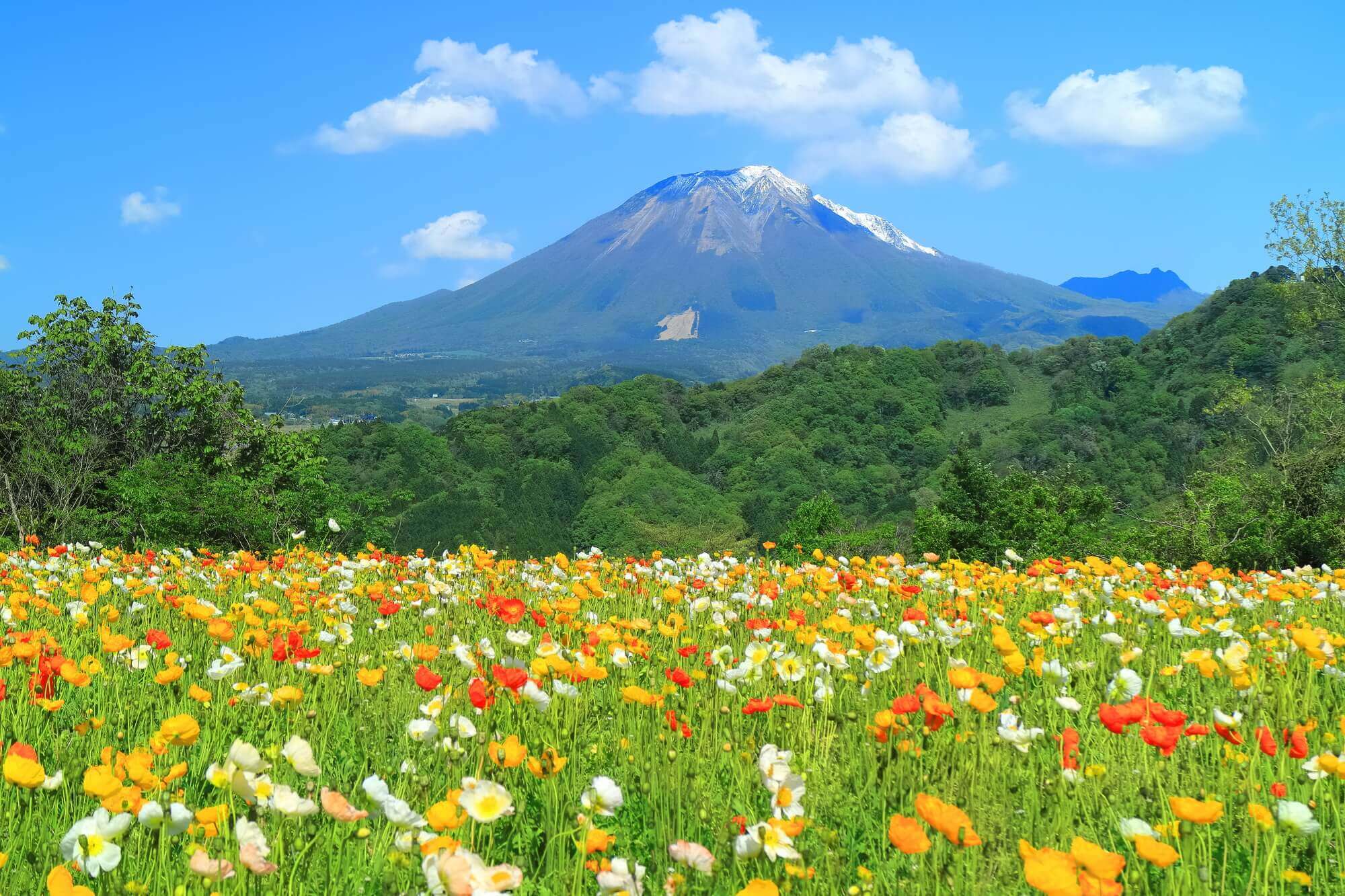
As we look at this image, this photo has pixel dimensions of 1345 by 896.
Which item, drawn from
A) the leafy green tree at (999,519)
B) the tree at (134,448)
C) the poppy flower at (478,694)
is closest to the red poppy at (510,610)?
the poppy flower at (478,694)

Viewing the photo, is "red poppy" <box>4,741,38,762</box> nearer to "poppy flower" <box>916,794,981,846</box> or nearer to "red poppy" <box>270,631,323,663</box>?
"red poppy" <box>270,631,323,663</box>

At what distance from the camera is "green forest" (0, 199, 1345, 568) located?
17.5 meters

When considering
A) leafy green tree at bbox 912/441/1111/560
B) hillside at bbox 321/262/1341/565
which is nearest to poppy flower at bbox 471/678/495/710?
leafy green tree at bbox 912/441/1111/560

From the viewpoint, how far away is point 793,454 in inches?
3142

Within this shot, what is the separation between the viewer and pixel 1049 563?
21.9ft

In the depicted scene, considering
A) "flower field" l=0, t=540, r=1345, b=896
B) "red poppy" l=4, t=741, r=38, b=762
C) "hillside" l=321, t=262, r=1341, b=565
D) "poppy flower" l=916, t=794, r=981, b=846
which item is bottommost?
"hillside" l=321, t=262, r=1341, b=565

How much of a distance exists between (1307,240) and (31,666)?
2943cm

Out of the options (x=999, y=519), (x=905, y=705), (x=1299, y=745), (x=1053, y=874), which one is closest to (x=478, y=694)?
(x=905, y=705)

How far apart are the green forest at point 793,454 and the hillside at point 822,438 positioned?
0.93 ft

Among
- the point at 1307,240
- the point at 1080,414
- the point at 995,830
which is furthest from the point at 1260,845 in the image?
the point at 1080,414

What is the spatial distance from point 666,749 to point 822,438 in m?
83.5

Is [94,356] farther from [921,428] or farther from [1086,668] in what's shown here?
[921,428]

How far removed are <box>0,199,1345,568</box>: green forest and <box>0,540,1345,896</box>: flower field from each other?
12.4 ft

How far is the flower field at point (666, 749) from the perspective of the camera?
7.04 ft
